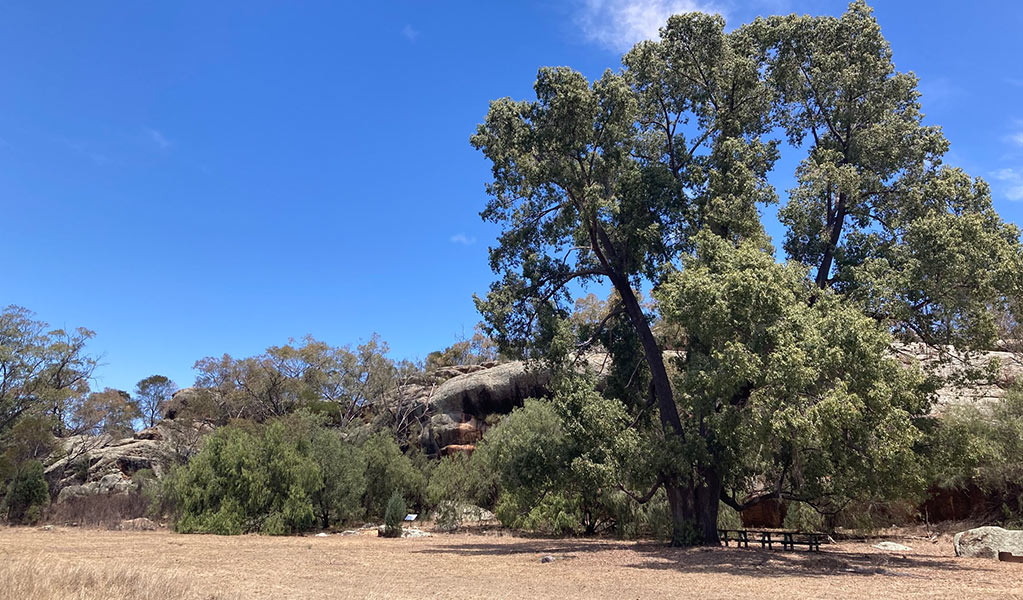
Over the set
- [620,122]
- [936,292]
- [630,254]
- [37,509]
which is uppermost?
[620,122]

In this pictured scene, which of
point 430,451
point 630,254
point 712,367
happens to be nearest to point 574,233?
point 630,254

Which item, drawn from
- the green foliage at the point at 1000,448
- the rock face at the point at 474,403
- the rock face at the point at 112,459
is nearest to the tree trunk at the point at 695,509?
the green foliage at the point at 1000,448

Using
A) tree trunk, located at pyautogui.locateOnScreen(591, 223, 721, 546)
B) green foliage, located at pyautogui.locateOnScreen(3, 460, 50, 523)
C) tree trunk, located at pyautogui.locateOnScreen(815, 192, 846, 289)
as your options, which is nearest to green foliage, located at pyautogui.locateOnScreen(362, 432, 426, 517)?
green foliage, located at pyautogui.locateOnScreen(3, 460, 50, 523)

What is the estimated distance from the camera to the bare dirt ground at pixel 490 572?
923 cm

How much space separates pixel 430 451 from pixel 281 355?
18488 millimetres

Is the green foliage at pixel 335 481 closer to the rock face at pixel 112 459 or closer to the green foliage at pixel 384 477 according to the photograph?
the green foliage at pixel 384 477

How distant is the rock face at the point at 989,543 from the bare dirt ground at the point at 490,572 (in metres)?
0.56

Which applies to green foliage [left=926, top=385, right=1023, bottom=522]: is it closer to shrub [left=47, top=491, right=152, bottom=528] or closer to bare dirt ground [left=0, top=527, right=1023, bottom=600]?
bare dirt ground [left=0, top=527, right=1023, bottom=600]

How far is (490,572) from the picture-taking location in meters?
13.3

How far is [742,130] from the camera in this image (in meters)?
20.4

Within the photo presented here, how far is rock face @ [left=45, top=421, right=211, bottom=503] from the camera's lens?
4259 centimetres

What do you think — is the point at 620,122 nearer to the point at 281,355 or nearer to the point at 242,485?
the point at 242,485

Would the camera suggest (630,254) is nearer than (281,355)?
Yes

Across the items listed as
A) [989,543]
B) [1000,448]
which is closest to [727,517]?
[989,543]
